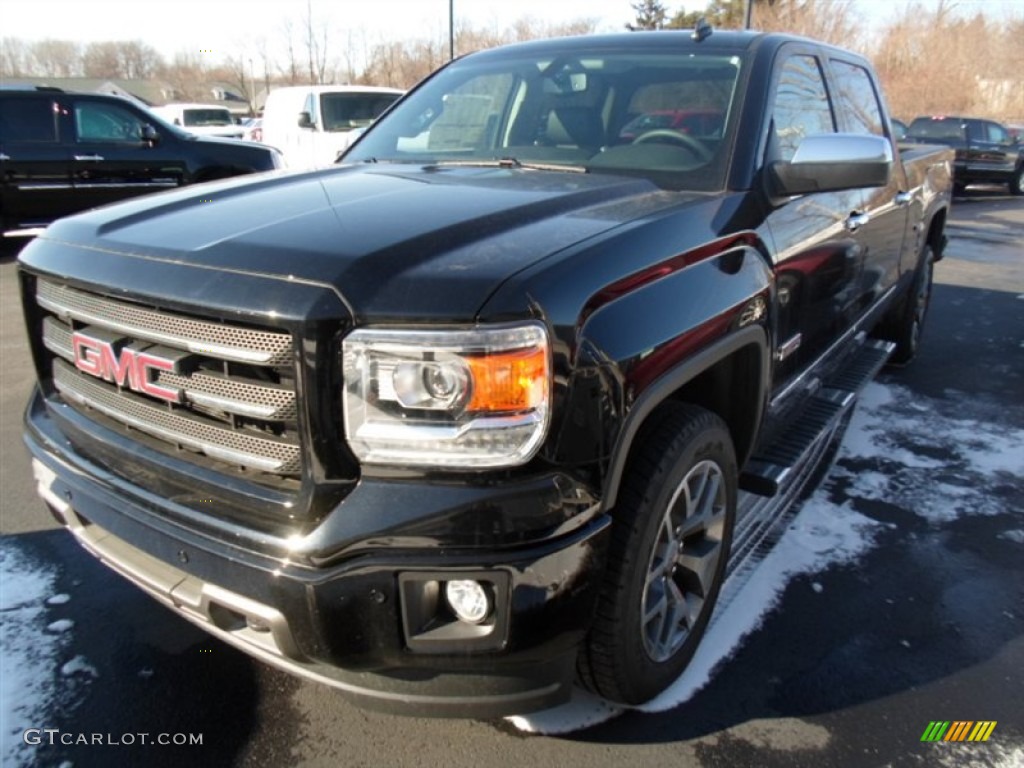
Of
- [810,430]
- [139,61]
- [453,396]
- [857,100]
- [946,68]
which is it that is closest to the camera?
[453,396]

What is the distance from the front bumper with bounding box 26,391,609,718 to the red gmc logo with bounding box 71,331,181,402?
28 cm

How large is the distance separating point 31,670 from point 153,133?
9.13 metres

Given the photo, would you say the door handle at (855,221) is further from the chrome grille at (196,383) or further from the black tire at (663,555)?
the chrome grille at (196,383)

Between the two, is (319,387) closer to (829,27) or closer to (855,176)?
(855,176)

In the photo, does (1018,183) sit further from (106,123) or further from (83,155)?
(83,155)

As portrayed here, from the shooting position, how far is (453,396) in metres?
1.76

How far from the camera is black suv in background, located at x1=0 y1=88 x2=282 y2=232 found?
9.70 meters

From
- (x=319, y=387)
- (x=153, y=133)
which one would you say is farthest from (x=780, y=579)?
(x=153, y=133)

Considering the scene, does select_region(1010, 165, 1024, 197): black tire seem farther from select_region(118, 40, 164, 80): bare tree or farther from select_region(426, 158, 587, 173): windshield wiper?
select_region(118, 40, 164, 80): bare tree

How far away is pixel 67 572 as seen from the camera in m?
3.09

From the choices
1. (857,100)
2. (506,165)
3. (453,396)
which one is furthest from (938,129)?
(453,396)

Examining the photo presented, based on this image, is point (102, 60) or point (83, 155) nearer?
point (83, 155)

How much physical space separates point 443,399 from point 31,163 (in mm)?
10005

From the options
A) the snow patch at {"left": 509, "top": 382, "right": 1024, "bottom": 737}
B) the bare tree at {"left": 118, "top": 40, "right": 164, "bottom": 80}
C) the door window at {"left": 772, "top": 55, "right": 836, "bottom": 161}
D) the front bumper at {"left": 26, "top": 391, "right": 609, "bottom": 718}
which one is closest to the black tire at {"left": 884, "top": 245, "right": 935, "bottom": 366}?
the snow patch at {"left": 509, "top": 382, "right": 1024, "bottom": 737}
